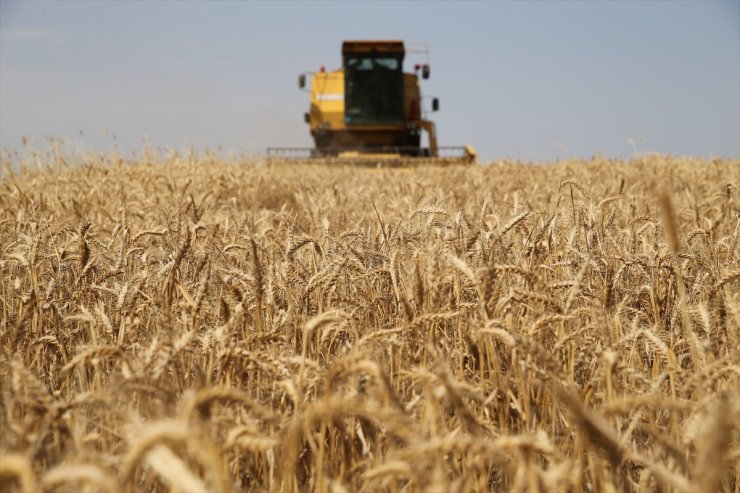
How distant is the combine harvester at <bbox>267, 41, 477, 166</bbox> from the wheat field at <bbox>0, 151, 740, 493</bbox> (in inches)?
533

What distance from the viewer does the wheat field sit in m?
0.96

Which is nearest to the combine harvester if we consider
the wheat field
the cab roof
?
the cab roof

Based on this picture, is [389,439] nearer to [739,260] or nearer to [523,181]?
[739,260]

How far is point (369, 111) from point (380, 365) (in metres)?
15.7

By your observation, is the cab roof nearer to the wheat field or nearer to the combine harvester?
the combine harvester

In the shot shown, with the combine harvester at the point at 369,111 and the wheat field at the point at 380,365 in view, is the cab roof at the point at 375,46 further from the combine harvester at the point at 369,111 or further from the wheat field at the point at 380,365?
the wheat field at the point at 380,365

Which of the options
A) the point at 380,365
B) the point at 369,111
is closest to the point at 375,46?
the point at 369,111

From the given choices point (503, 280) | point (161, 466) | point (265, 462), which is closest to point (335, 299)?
point (503, 280)

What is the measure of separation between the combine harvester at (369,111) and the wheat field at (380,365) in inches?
533

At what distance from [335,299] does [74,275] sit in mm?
1165

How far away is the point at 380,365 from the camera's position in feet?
6.24

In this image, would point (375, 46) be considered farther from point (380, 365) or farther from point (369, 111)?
point (380, 365)

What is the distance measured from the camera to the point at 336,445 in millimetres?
1549

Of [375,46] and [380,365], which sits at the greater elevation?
[375,46]
